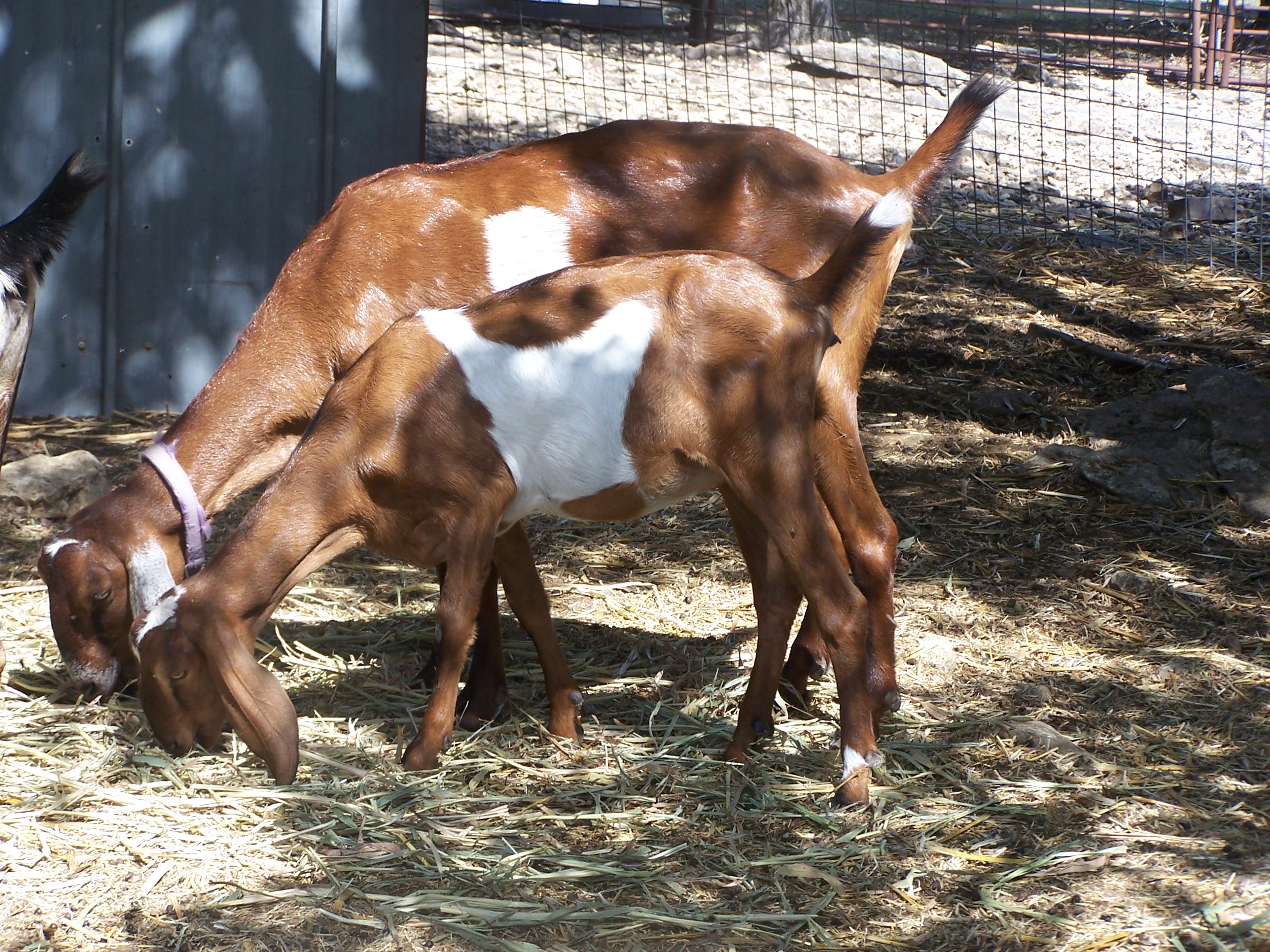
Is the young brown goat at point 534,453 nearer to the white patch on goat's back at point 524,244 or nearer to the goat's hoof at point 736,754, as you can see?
the goat's hoof at point 736,754

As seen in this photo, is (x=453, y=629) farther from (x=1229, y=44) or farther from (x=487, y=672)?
(x=1229, y=44)

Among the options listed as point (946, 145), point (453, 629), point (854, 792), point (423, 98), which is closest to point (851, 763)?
point (854, 792)

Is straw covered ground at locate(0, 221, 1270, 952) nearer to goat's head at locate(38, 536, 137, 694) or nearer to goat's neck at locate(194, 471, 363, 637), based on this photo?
goat's head at locate(38, 536, 137, 694)

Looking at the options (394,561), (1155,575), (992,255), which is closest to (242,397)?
(394,561)

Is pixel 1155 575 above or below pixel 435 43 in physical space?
below

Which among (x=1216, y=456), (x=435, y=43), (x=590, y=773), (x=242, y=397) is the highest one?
(x=435, y=43)

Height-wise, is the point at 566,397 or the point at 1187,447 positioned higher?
the point at 566,397

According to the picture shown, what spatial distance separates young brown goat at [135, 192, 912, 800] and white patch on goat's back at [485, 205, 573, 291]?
66 cm

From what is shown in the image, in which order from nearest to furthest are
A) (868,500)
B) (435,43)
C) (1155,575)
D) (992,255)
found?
(868,500) → (1155,575) → (992,255) → (435,43)

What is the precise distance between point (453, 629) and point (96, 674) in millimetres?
1266

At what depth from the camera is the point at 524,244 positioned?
4.22 meters

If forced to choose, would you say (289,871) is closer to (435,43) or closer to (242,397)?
(242,397)

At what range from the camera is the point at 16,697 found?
4.11m

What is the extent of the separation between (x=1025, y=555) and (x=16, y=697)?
3654 millimetres
